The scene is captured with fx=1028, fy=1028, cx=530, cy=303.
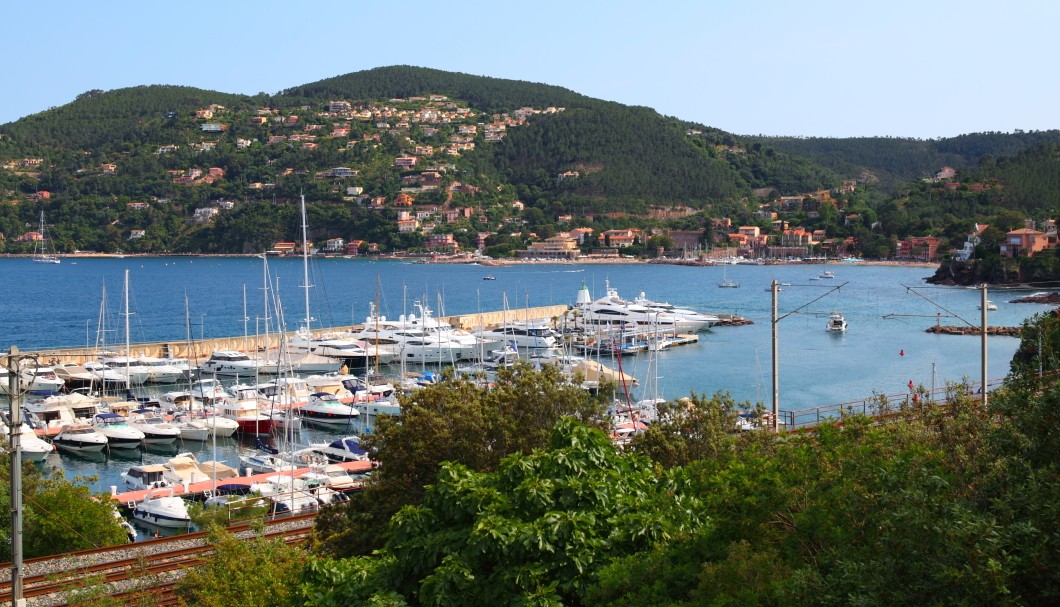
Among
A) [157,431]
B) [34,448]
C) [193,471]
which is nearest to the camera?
[193,471]

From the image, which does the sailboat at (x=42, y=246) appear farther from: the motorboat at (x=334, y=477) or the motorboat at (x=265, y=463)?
the motorboat at (x=334, y=477)

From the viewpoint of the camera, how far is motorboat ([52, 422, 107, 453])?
2288cm

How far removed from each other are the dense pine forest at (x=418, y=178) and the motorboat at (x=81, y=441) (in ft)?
284

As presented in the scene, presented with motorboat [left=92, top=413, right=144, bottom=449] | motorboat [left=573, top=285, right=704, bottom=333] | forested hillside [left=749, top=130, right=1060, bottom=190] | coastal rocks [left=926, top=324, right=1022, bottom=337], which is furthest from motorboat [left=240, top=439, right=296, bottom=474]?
forested hillside [left=749, top=130, right=1060, bottom=190]

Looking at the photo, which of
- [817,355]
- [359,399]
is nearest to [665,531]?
[359,399]

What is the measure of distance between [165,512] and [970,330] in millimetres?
36709

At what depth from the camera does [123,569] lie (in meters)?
10.8

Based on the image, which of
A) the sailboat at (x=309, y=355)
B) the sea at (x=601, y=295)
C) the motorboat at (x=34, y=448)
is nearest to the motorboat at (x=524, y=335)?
the sea at (x=601, y=295)

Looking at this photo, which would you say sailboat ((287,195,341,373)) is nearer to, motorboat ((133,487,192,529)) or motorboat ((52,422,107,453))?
motorboat ((52,422,107,453))

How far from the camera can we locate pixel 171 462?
65.1 feet

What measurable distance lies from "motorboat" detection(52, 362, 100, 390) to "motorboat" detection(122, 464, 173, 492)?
11632 mm

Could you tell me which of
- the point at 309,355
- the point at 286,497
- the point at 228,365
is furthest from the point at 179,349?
the point at 286,497

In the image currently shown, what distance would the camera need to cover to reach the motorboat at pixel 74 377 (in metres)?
30.4

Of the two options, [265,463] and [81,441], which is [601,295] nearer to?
[81,441]
